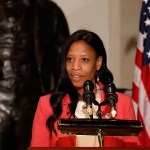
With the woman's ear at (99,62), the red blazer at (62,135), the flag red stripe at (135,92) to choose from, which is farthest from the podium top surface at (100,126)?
the flag red stripe at (135,92)

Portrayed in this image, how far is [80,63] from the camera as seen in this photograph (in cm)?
166

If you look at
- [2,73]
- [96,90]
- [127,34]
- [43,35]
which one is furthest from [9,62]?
[96,90]

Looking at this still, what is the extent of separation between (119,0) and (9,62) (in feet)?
3.76

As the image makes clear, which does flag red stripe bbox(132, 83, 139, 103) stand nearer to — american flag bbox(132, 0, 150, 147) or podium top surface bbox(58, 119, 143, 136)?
american flag bbox(132, 0, 150, 147)

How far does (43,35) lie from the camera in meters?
3.18

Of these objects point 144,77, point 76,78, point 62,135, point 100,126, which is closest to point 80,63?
point 76,78

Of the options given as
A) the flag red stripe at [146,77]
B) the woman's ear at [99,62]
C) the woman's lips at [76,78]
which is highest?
the woman's ear at [99,62]

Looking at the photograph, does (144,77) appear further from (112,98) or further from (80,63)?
(112,98)

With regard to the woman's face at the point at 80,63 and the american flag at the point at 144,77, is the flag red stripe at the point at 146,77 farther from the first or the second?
the woman's face at the point at 80,63

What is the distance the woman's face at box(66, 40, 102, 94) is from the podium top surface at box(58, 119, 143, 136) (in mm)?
373

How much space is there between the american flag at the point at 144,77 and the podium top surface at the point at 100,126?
141 centimetres

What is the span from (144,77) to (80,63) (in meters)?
1.23

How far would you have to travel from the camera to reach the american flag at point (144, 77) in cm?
277

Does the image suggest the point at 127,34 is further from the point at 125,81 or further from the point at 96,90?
the point at 96,90
